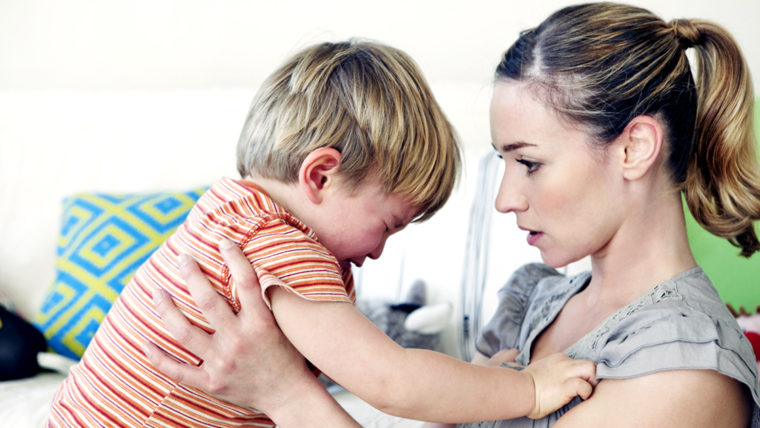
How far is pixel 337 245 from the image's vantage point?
43.4 inches

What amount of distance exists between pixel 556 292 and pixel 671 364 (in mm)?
465

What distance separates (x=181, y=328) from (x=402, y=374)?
1.03 feet

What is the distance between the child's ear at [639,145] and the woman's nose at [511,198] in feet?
0.50

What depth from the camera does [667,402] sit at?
0.85m

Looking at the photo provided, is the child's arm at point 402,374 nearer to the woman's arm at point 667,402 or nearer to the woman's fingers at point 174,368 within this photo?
the woman's arm at point 667,402

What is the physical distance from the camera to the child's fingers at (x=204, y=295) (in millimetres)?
957

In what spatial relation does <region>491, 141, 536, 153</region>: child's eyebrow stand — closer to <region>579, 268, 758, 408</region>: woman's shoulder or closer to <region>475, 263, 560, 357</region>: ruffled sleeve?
<region>579, 268, 758, 408</region>: woman's shoulder

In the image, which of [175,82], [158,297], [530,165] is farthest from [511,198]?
[175,82]

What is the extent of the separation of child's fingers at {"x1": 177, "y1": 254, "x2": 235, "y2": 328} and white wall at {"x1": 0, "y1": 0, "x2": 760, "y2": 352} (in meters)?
0.98

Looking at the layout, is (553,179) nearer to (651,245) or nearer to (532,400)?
(651,245)

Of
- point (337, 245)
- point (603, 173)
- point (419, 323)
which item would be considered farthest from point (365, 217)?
point (419, 323)

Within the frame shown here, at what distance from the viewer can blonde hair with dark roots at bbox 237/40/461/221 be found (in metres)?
1.05

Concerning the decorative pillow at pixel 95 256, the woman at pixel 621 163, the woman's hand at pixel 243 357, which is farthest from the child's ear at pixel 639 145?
the decorative pillow at pixel 95 256

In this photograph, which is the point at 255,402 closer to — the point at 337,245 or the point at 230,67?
the point at 337,245
